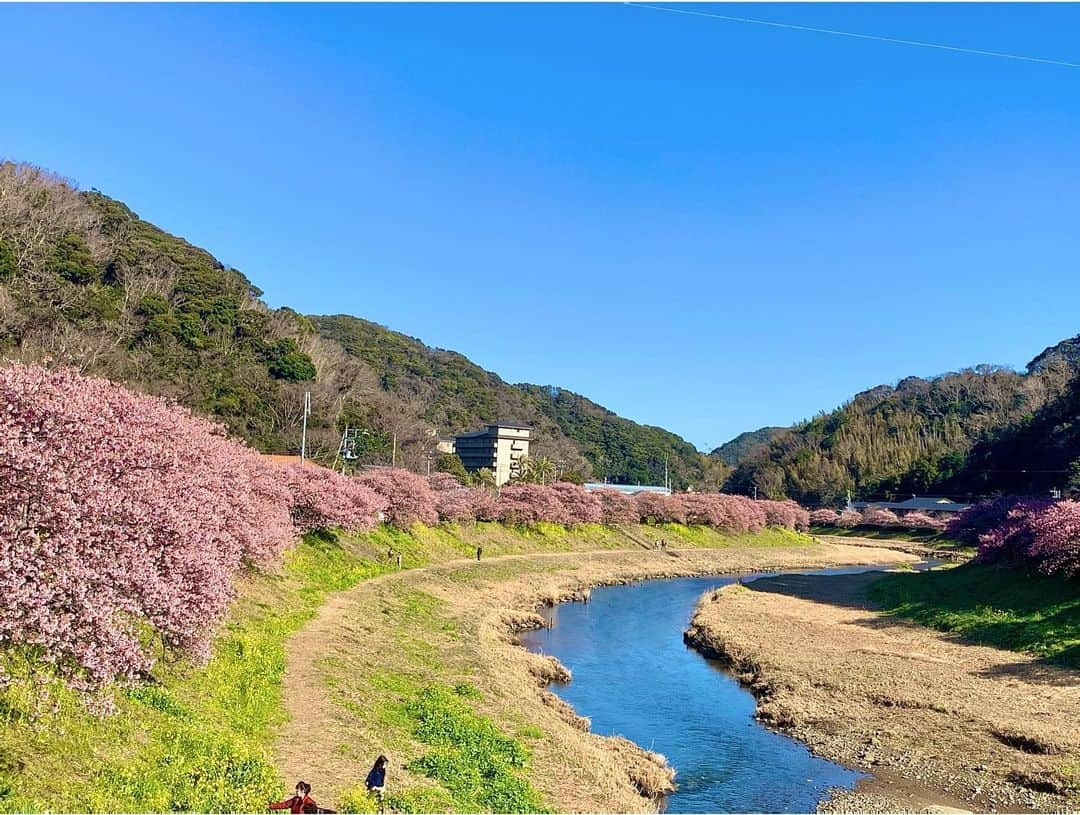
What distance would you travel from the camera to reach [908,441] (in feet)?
502

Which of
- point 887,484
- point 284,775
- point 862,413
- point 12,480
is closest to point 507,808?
point 284,775

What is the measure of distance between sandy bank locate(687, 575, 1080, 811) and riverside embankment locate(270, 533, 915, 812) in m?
5.71

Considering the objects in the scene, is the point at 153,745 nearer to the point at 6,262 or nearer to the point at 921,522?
the point at 6,262

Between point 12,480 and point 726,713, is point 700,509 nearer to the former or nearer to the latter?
point 726,713

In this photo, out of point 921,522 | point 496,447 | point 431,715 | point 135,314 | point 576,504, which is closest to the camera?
point 431,715

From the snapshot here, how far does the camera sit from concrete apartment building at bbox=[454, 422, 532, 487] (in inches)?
5241

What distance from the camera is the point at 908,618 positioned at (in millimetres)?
36062

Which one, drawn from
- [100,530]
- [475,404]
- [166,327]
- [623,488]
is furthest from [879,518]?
[100,530]

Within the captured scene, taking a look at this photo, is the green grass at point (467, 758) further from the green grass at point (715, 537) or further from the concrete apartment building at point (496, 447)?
the concrete apartment building at point (496, 447)

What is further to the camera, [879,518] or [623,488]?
[623,488]

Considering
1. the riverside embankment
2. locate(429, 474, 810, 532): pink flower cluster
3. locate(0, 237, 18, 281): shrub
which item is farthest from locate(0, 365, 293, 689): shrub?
locate(0, 237, 18, 281): shrub

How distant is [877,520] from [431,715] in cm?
10738

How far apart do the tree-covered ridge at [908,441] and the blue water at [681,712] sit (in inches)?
3705

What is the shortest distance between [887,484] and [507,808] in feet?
440
